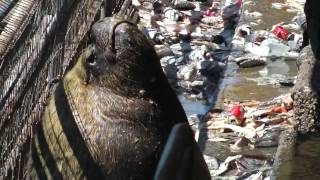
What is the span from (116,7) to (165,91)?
420 centimetres

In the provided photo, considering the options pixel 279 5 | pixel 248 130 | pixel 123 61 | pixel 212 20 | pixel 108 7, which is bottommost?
pixel 279 5

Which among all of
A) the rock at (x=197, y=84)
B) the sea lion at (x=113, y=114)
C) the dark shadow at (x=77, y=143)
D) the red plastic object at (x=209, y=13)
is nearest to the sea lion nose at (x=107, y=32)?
the sea lion at (x=113, y=114)

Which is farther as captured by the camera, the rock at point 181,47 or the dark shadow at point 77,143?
the rock at point 181,47

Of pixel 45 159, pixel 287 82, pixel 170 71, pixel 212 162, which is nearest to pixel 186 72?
pixel 170 71

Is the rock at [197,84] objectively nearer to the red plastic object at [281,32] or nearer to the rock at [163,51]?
the rock at [163,51]

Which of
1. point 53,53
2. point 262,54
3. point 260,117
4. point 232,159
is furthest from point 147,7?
point 53,53

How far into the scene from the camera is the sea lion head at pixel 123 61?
210cm

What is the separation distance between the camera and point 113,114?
82.4 inches

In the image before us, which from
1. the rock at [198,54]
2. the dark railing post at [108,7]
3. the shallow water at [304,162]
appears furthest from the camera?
the rock at [198,54]

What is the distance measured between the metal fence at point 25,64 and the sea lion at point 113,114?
42 centimetres

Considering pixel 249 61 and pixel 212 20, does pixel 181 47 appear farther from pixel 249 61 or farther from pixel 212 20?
pixel 212 20

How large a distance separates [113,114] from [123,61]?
15 cm

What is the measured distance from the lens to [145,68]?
211cm

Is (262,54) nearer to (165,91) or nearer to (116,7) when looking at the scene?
(116,7)
